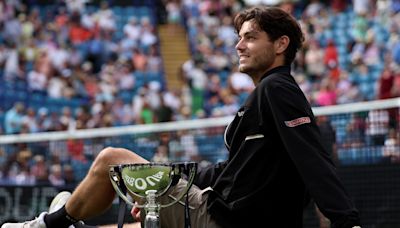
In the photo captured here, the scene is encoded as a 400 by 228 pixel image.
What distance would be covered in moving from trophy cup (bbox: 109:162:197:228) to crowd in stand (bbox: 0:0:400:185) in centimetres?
896

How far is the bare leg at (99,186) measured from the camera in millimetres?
5566

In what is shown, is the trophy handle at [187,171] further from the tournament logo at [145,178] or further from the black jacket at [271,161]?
the black jacket at [271,161]

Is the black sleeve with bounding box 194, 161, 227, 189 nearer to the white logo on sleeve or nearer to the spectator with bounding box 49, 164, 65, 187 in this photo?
the white logo on sleeve

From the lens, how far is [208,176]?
5.82 meters

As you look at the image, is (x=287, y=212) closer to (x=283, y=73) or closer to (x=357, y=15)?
(x=283, y=73)

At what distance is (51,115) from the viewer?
17.1m

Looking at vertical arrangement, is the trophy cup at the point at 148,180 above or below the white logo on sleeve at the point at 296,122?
below

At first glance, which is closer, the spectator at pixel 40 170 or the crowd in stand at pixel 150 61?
the spectator at pixel 40 170

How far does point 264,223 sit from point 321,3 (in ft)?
50.7

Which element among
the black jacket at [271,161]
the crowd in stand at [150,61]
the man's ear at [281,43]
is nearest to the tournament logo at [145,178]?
the black jacket at [271,161]

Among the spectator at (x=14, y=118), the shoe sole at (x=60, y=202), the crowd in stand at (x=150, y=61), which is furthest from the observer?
the crowd in stand at (x=150, y=61)

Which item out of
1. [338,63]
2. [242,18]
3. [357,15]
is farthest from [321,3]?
[242,18]

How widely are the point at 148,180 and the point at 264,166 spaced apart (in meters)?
0.63

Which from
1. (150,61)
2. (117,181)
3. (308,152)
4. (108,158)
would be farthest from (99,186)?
(150,61)
